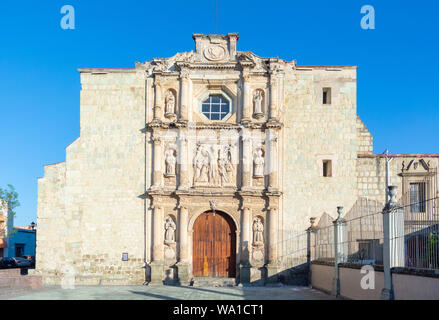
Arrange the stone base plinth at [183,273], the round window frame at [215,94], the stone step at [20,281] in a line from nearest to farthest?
the stone step at [20,281] → the stone base plinth at [183,273] → the round window frame at [215,94]

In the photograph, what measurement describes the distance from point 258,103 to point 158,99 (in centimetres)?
453

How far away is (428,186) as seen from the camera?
2239cm

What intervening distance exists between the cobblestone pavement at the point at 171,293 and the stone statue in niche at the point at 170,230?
238 cm

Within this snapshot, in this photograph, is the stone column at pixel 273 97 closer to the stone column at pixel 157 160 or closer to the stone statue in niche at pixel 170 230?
the stone column at pixel 157 160

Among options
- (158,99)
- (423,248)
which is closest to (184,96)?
(158,99)

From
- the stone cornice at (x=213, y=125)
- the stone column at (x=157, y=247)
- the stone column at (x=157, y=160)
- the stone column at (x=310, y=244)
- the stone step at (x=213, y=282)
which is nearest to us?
the stone step at (x=213, y=282)

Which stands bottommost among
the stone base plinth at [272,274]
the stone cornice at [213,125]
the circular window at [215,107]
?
the stone base plinth at [272,274]

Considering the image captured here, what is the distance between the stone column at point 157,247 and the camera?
2233cm

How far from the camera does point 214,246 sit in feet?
75.5

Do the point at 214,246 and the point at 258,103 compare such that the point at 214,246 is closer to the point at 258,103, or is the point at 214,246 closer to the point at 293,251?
the point at 293,251

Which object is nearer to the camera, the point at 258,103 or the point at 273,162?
the point at 273,162

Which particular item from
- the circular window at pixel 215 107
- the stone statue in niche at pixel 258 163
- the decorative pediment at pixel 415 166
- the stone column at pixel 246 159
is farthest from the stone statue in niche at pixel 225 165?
the decorative pediment at pixel 415 166

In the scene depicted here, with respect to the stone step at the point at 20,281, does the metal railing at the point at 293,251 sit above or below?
above
